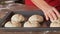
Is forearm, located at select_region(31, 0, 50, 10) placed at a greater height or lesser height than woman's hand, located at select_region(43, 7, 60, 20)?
greater

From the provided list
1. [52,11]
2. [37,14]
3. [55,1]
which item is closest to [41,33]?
[52,11]

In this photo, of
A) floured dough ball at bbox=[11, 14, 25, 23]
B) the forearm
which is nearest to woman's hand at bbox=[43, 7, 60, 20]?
the forearm

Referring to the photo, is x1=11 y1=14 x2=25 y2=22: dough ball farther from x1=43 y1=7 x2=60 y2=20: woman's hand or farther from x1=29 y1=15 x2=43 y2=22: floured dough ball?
x1=43 y1=7 x2=60 y2=20: woman's hand

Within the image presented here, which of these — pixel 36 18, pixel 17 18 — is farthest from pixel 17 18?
pixel 36 18

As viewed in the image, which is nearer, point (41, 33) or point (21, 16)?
point (41, 33)

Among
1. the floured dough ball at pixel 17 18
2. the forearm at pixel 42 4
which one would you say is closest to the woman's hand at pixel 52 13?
the forearm at pixel 42 4

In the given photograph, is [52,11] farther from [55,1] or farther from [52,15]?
[55,1]

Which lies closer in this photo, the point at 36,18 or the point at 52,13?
the point at 52,13

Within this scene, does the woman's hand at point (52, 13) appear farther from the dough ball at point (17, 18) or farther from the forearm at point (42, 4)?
the dough ball at point (17, 18)

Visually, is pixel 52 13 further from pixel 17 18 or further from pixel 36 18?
pixel 17 18

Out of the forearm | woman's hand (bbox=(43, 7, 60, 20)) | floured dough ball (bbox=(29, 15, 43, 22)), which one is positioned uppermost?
the forearm

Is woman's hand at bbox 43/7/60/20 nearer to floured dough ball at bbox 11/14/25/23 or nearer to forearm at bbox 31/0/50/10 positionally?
forearm at bbox 31/0/50/10
